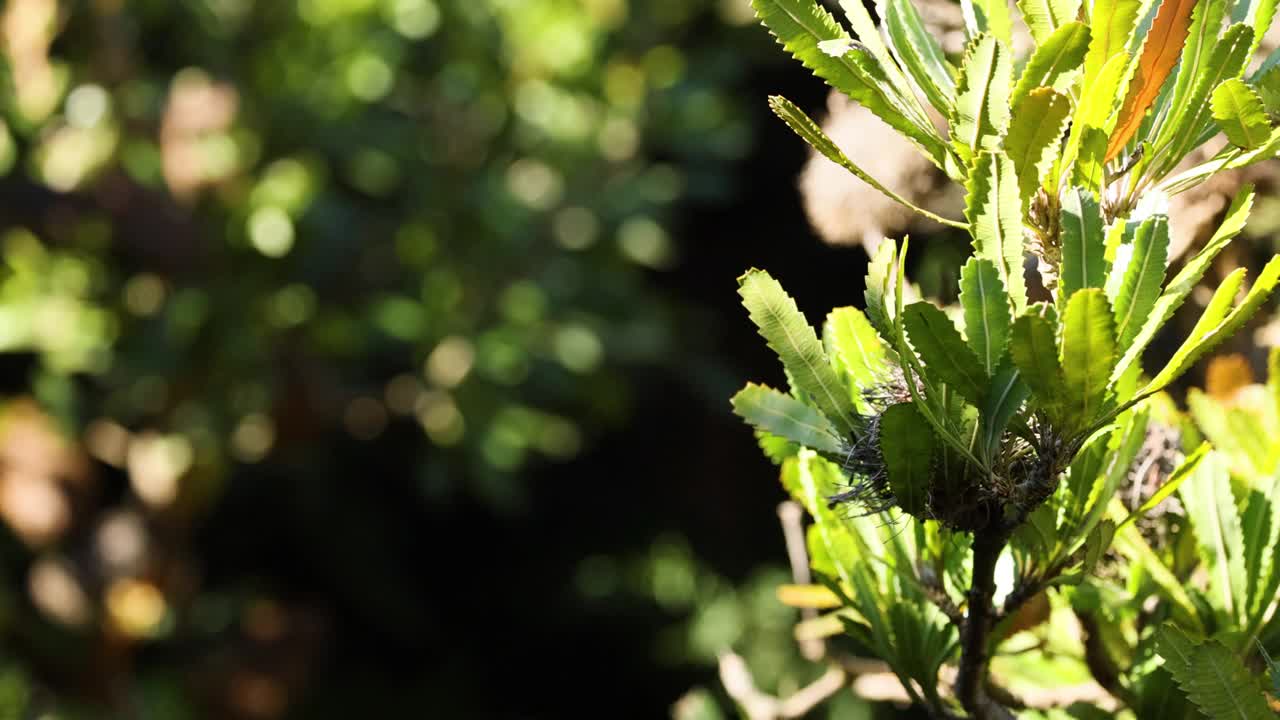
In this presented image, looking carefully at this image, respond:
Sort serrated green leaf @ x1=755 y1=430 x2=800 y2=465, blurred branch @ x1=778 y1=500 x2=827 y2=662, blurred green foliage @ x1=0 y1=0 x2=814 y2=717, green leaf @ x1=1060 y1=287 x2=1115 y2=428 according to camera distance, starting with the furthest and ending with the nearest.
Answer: blurred green foliage @ x1=0 y1=0 x2=814 y2=717, blurred branch @ x1=778 y1=500 x2=827 y2=662, serrated green leaf @ x1=755 y1=430 x2=800 y2=465, green leaf @ x1=1060 y1=287 x2=1115 y2=428

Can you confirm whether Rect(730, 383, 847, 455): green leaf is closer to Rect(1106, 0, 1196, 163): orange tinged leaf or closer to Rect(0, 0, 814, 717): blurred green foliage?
Rect(1106, 0, 1196, 163): orange tinged leaf

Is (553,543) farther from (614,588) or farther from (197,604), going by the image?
(197,604)

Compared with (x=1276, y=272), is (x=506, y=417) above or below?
below

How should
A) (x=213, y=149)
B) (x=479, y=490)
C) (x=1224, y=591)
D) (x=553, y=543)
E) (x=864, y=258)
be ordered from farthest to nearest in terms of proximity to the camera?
(x=553, y=543), (x=479, y=490), (x=213, y=149), (x=864, y=258), (x=1224, y=591)

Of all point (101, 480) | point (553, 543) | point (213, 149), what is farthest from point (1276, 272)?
point (553, 543)

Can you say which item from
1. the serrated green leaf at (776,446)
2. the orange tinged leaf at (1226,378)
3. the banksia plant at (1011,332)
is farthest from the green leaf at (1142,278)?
the orange tinged leaf at (1226,378)

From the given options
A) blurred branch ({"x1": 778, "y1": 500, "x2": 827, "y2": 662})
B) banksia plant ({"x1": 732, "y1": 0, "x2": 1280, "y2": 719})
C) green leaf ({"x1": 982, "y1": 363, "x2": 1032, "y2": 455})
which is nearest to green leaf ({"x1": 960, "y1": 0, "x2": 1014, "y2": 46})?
banksia plant ({"x1": 732, "y1": 0, "x2": 1280, "y2": 719})
